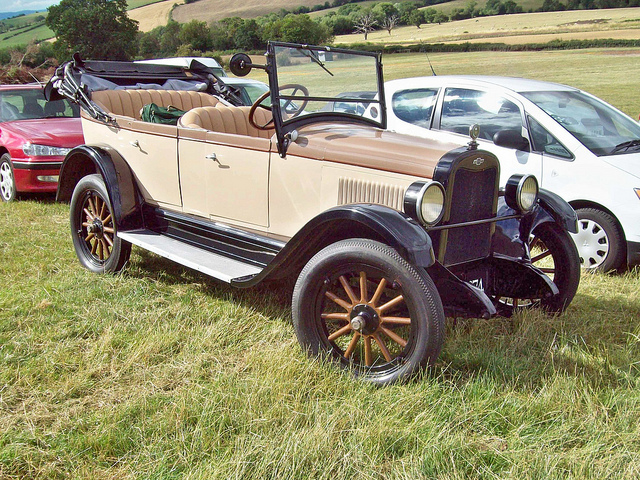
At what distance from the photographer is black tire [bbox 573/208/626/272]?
4707 mm

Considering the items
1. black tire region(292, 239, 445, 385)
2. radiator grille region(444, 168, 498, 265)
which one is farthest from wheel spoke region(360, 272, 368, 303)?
radiator grille region(444, 168, 498, 265)

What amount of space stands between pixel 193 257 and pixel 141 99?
2.10 metres

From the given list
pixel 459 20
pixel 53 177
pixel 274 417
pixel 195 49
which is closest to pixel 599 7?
pixel 459 20

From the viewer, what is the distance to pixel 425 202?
2.85 metres

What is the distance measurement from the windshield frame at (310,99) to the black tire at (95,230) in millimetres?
1668

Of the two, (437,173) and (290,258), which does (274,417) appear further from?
(437,173)

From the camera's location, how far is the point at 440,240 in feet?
10.4

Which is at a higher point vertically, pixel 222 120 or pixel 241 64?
pixel 241 64

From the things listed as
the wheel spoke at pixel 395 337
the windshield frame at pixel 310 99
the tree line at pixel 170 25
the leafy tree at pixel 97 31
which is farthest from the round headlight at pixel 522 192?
the leafy tree at pixel 97 31

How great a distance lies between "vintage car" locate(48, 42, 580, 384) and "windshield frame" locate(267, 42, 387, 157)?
10 millimetres

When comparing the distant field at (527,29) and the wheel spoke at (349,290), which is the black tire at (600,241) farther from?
the distant field at (527,29)

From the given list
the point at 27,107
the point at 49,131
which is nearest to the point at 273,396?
the point at 49,131

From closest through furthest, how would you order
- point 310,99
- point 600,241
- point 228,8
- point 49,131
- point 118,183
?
point 310,99 < point 118,183 < point 600,241 < point 49,131 < point 228,8

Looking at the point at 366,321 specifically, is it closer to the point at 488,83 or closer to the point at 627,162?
the point at 627,162
